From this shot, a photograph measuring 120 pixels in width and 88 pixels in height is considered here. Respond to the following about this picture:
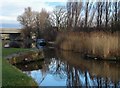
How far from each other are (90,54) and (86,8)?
2094 cm

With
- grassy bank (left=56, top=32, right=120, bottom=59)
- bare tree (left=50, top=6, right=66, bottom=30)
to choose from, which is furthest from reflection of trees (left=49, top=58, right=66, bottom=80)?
bare tree (left=50, top=6, right=66, bottom=30)

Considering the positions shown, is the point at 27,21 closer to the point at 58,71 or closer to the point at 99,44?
the point at 99,44

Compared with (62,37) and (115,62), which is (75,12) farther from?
(115,62)

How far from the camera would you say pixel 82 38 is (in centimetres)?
3806

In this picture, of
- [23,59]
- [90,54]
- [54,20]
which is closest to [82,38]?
[90,54]

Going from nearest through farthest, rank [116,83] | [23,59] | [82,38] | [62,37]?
A: 1. [116,83]
2. [23,59]
3. [82,38]
4. [62,37]

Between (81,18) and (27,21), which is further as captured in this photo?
(27,21)

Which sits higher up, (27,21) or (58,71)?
(27,21)

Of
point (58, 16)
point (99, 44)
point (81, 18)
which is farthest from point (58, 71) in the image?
point (58, 16)

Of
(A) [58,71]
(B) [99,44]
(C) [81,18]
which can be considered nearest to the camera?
(A) [58,71]

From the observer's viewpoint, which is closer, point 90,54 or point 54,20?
Result: point 90,54

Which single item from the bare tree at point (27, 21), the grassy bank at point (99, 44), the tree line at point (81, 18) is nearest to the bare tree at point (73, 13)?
the tree line at point (81, 18)

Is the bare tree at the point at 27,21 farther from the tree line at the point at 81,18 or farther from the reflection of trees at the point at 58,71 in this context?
the reflection of trees at the point at 58,71

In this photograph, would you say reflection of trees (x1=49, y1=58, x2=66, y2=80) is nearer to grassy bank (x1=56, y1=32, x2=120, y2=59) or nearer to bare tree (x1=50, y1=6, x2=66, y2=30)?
grassy bank (x1=56, y1=32, x2=120, y2=59)
